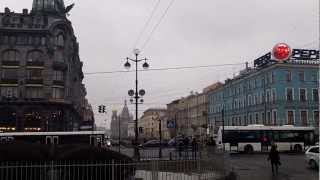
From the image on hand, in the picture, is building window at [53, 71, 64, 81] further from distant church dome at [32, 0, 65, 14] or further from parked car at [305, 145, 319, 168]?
parked car at [305, 145, 319, 168]

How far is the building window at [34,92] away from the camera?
69875mm

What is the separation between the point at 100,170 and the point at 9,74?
5699 cm

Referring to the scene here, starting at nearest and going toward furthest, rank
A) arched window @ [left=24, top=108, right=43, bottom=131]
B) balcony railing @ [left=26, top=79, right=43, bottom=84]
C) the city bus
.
Result: the city bus → arched window @ [left=24, top=108, right=43, bottom=131] → balcony railing @ [left=26, top=79, right=43, bottom=84]

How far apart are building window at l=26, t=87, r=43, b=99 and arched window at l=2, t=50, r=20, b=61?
4.95 metres

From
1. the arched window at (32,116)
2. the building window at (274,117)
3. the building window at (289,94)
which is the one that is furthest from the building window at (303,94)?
the arched window at (32,116)

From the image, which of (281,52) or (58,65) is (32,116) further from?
(281,52)

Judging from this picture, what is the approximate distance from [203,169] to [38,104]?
174ft

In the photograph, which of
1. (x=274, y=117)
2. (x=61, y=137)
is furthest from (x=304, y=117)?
(x=61, y=137)

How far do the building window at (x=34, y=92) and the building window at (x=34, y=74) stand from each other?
1.62 m

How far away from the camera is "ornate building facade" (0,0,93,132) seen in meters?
68.4

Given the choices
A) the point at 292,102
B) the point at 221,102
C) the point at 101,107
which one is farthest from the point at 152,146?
the point at 221,102

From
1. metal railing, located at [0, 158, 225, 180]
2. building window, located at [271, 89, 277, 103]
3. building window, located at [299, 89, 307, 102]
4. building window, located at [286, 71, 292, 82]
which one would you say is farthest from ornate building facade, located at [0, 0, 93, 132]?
metal railing, located at [0, 158, 225, 180]

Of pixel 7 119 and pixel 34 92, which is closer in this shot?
pixel 7 119

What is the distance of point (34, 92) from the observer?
7025 centimetres
